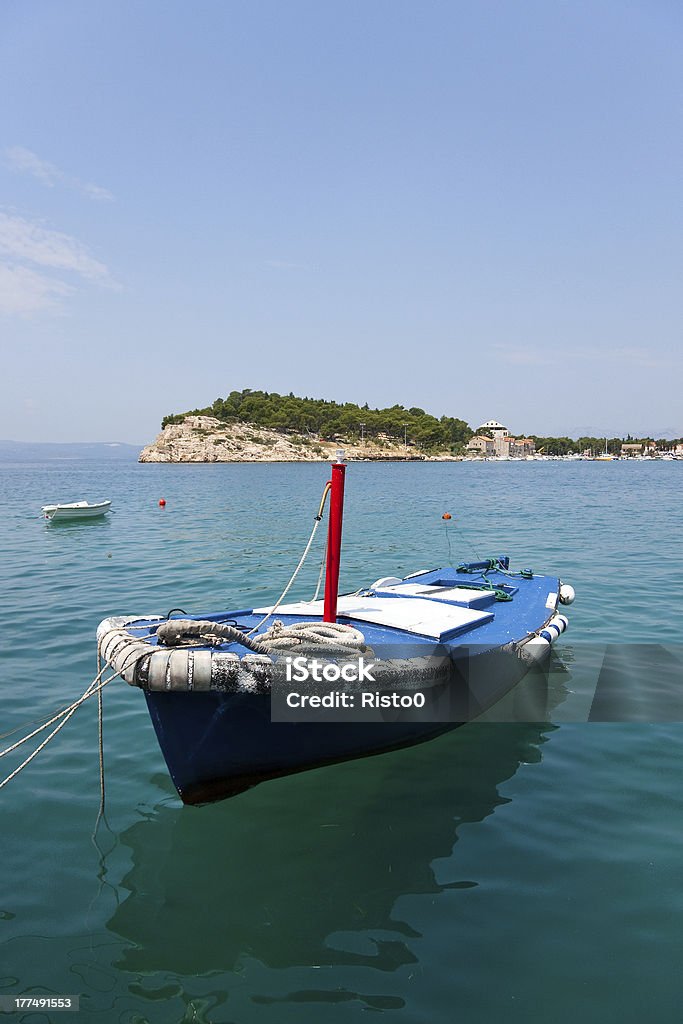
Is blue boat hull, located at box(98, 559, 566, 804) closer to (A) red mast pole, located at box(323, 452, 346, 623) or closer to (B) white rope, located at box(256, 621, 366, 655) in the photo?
(B) white rope, located at box(256, 621, 366, 655)

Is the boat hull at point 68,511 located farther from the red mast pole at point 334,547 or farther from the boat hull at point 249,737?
the boat hull at point 249,737

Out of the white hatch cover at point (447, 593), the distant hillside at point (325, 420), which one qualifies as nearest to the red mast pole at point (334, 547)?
the white hatch cover at point (447, 593)

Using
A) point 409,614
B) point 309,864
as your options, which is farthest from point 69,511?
point 309,864

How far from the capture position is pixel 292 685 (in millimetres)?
6211

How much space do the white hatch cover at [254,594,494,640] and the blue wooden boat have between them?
38mm

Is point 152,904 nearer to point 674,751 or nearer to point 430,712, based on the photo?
point 430,712

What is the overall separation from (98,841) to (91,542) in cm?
1993

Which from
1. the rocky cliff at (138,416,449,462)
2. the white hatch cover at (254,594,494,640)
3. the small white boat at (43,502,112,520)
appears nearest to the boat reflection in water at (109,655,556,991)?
the white hatch cover at (254,594,494,640)

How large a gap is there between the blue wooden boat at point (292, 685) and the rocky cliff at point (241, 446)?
129 metres

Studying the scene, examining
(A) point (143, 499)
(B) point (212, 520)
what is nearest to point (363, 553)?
(B) point (212, 520)

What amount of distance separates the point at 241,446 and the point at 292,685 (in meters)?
139

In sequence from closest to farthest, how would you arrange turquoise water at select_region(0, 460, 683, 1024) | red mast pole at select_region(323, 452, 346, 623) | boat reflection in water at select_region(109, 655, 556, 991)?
turquoise water at select_region(0, 460, 683, 1024) → boat reflection in water at select_region(109, 655, 556, 991) → red mast pole at select_region(323, 452, 346, 623)

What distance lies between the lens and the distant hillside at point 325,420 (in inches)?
6102

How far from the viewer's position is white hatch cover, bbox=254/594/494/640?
768 centimetres
